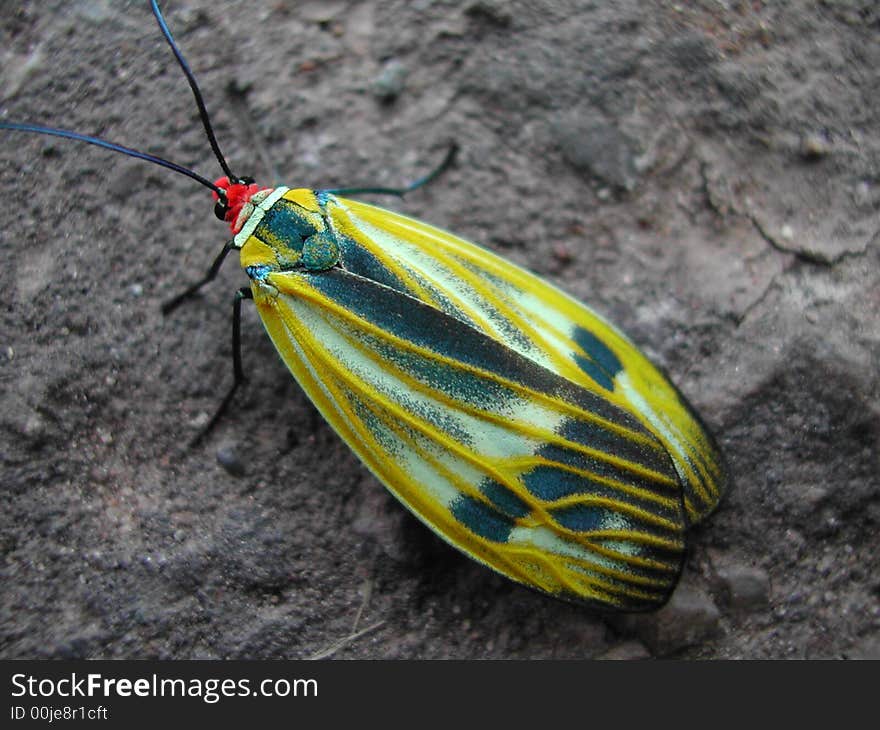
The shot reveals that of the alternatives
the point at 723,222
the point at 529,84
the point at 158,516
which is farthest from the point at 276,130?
the point at 723,222

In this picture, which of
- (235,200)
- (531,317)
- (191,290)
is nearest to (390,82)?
(235,200)

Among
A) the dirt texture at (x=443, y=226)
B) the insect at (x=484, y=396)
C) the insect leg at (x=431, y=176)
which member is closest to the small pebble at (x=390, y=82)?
the dirt texture at (x=443, y=226)

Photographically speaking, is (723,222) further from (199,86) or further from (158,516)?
(158,516)

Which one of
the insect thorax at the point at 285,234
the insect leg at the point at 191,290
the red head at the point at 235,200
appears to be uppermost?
the red head at the point at 235,200

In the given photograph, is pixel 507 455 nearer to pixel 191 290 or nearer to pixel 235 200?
pixel 235 200

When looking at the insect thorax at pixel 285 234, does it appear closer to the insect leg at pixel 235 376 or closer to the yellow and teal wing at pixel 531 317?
the yellow and teal wing at pixel 531 317

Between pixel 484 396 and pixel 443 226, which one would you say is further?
pixel 443 226
